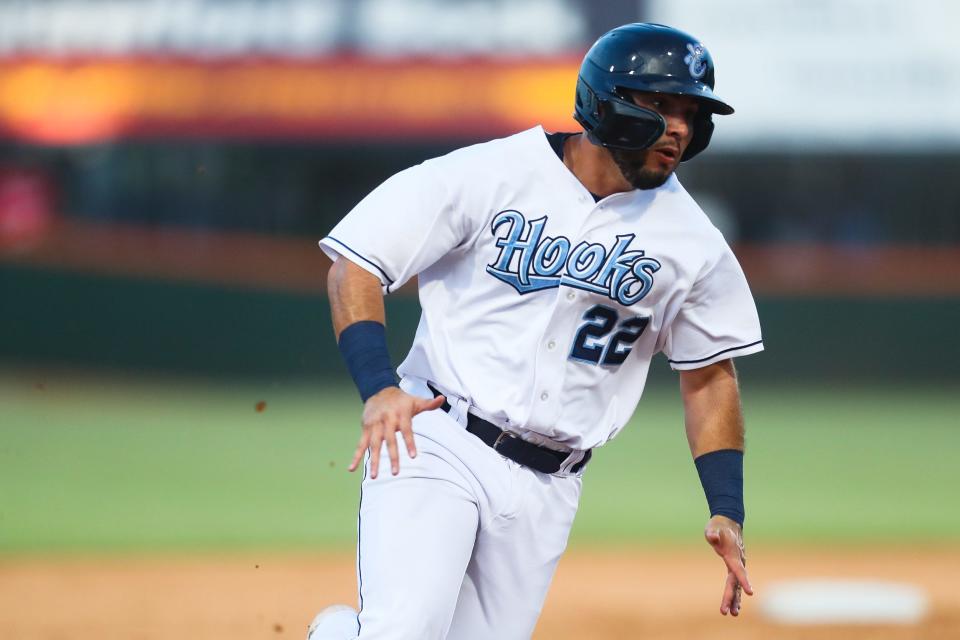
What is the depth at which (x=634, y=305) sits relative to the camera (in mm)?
2912

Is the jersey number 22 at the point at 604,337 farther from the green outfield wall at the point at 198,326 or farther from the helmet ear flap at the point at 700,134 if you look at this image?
the green outfield wall at the point at 198,326

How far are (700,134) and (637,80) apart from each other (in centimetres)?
30

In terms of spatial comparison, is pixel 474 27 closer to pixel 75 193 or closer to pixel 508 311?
pixel 75 193

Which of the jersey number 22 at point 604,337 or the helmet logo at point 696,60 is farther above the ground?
the helmet logo at point 696,60

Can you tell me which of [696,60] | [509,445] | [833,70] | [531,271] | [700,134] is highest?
[833,70]

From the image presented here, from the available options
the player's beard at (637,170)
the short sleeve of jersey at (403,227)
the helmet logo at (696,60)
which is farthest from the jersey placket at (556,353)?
the helmet logo at (696,60)

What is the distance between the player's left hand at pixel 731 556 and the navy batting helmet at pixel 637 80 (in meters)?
0.87

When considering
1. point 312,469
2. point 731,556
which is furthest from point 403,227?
point 312,469

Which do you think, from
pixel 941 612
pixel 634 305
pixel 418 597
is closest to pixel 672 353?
pixel 634 305

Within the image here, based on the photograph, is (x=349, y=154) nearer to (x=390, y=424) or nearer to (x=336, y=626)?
(x=336, y=626)

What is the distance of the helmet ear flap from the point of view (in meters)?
2.97

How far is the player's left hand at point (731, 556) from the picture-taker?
282 cm

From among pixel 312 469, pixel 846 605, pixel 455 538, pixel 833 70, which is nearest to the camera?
pixel 455 538

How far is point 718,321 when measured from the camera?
9.91 feet
